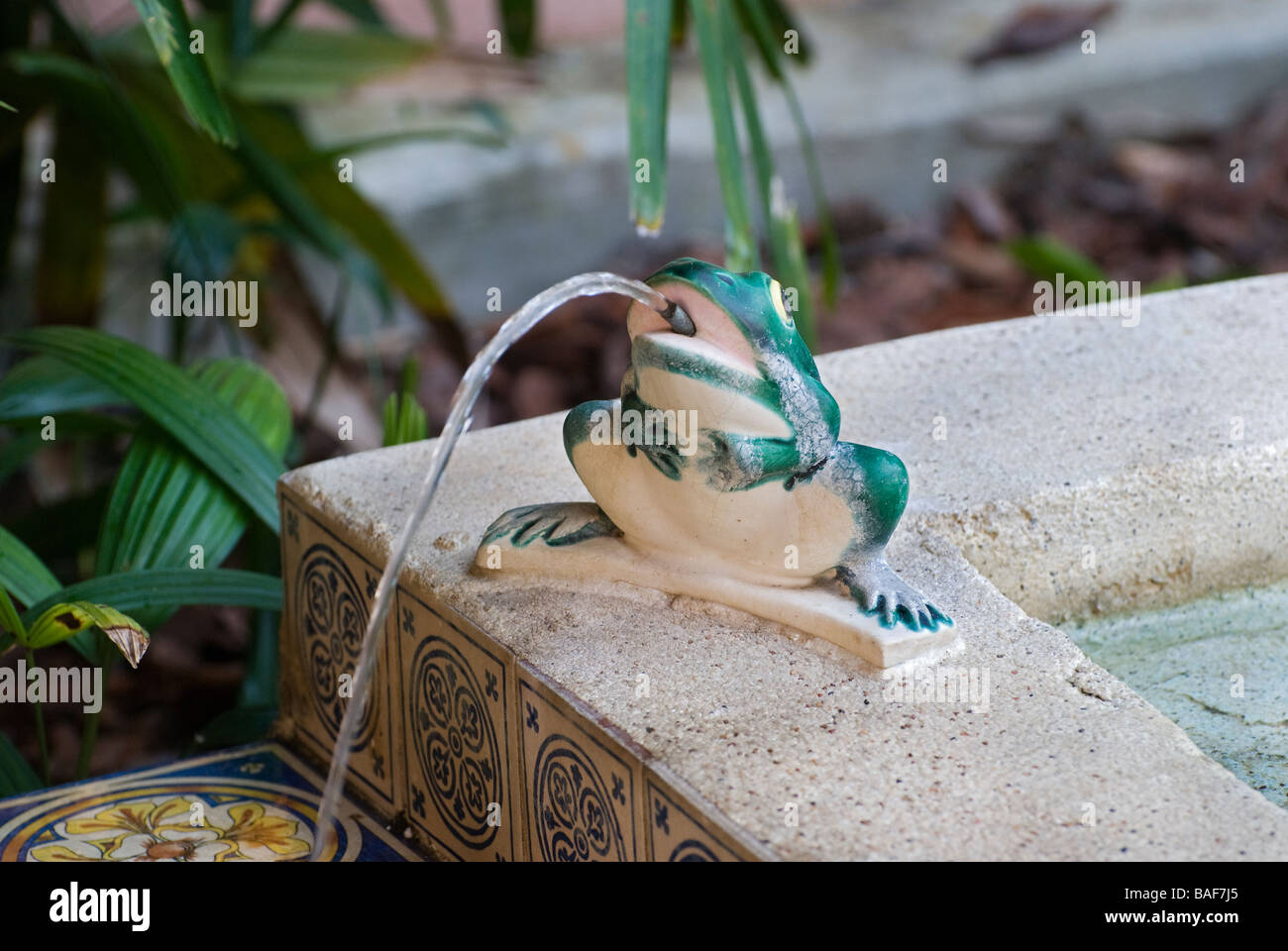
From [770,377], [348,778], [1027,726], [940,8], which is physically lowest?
[348,778]

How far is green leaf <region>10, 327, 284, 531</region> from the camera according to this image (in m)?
1.82

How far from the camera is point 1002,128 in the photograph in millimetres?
4586

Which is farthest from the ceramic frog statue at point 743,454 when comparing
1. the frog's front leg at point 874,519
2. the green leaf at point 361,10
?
the green leaf at point 361,10

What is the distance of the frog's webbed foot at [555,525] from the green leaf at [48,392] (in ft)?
1.99

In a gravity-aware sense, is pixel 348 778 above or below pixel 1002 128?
below

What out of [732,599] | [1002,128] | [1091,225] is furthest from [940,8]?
[732,599]

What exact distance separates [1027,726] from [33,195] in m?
3.01

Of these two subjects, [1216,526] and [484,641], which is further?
[1216,526]

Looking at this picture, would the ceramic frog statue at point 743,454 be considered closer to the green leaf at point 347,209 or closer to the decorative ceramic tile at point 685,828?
the decorative ceramic tile at point 685,828

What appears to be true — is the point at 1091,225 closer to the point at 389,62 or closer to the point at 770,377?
the point at 389,62

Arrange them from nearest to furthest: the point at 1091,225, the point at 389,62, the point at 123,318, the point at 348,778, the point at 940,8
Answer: the point at 348,778
the point at 389,62
the point at 123,318
the point at 1091,225
the point at 940,8

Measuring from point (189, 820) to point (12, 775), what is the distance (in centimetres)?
28

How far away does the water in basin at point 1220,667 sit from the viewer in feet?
4.66
